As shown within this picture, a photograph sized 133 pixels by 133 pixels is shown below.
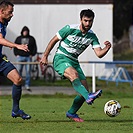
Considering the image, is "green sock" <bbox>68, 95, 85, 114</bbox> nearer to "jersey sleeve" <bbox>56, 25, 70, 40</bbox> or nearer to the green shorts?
the green shorts

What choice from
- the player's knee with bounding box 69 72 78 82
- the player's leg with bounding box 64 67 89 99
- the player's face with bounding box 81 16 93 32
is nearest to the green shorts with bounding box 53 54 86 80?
the player's leg with bounding box 64 67 89 99

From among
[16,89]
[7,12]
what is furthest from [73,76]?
[7,12]

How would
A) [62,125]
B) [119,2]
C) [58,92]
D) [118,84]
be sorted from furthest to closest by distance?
[119,2]
[118,84]
[58,92]
[62,125]

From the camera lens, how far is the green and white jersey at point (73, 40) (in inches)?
476

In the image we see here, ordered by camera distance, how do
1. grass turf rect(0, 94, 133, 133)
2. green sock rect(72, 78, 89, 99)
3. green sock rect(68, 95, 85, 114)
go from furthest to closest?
green sock rect(68, 95, 85, 114), green sock rect(72, 78, 89, 99), grass turf rect(0, 94, 133, 133)

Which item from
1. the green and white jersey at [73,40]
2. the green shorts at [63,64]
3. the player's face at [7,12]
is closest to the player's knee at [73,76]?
the green shorts at [63,64]

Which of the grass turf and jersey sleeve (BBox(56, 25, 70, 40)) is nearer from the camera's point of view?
the grass turf

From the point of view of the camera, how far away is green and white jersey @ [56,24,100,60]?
1209cm

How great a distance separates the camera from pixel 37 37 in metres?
28.1

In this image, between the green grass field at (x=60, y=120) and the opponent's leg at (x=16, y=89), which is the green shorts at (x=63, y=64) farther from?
the green grass field at (x=60, y=120)

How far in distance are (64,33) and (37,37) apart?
52.9 ft

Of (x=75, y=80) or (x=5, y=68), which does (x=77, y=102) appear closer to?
(x=75, y=80)

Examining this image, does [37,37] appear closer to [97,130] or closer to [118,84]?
[118,84]

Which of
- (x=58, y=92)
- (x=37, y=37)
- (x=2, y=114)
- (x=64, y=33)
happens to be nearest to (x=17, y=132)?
(x=64, y=33)
